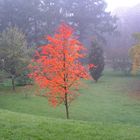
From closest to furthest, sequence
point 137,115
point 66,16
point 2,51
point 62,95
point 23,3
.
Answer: point 62,95
point 137,115
point 2,51
point 23,3
point 66,16

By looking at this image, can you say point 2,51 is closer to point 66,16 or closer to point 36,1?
point 36,1

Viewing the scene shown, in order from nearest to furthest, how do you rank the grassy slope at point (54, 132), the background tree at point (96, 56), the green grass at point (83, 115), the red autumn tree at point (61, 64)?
the grassy slope at point (54, 132) → the green grass at point (83, 115) → the red autumn tree at point (61, 64) → the background tree at point (96, 56)

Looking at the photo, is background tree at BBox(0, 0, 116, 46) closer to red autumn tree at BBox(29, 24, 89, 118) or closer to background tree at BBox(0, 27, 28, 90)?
background tree at BBox(0, 27, 28, 90)

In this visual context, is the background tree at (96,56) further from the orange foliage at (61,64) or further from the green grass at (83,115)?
the orange foliage at (61,64)

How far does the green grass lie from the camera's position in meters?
9.49

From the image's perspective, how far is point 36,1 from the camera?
4938 cm

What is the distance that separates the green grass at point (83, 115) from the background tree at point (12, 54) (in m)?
Answer: 2.34

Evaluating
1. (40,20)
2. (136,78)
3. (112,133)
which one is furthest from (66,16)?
(112,133)

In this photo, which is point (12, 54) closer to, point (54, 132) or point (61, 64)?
point (61, 64)

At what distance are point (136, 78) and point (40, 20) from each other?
63.2ft

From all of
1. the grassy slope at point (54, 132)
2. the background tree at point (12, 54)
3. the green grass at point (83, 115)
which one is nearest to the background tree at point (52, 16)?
the green grass at point (83, 115)

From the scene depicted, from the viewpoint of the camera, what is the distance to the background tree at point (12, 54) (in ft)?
99.7

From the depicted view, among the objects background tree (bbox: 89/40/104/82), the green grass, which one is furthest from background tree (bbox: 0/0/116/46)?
the green grass

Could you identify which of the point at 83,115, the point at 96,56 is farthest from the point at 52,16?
the point at 83,115
